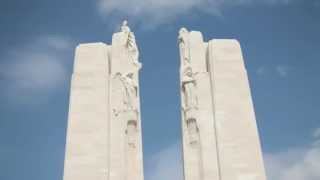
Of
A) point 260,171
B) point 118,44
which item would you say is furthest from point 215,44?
point 260,171

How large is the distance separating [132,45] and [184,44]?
192 cm

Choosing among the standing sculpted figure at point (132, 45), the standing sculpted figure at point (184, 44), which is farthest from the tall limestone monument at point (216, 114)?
the standing sculpted figure at point (132, 45)

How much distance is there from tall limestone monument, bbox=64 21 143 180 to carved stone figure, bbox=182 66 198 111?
1.66 m

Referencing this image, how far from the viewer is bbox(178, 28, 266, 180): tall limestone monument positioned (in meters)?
15.4

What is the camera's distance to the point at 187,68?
17.2m

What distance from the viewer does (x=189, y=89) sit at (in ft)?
55.0

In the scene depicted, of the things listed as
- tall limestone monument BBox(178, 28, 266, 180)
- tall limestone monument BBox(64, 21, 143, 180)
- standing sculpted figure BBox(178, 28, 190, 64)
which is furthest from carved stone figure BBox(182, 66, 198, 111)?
tall limestone monument BBox(64, 21, 143, 180)

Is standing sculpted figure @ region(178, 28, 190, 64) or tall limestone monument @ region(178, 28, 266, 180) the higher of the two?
standing sculpted figure @ region(178, 28, 190, 64)

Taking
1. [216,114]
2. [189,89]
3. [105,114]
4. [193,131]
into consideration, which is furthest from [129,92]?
[216,114]

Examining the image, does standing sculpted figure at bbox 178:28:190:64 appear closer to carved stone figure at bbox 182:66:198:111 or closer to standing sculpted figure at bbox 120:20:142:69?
carved stone figure at bbox 182:66:198:111

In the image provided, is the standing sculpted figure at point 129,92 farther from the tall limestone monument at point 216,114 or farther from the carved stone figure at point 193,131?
the carved stone figure at point 193,131

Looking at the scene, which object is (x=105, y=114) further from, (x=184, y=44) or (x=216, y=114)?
(x=184, y=44)

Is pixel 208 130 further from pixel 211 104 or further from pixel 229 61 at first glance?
pixel 229 61

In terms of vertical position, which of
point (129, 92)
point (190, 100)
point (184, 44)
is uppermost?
point (184, 44)
